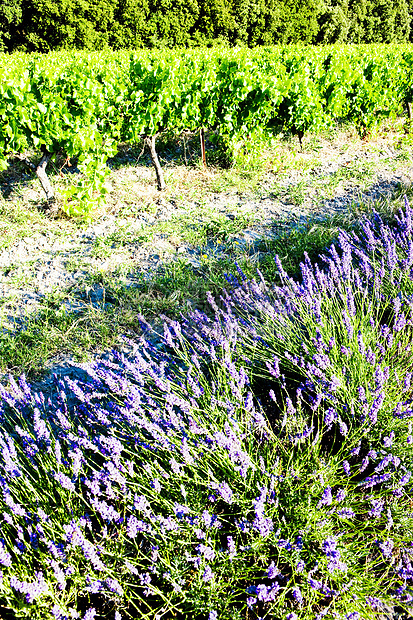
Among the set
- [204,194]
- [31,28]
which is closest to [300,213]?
[204,194]

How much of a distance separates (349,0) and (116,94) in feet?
70.8

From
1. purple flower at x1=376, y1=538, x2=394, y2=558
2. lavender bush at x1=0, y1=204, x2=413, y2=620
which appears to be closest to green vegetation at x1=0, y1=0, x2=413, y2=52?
lavender bush at x1=0, y1=204, x2=413, y2=620

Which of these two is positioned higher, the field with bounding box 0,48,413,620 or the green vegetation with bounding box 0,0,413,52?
the green vegetation with bounding box 0,0,413,52

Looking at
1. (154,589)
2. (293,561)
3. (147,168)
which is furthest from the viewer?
(147,168)

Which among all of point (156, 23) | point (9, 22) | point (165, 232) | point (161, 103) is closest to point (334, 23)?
point (156, 23)

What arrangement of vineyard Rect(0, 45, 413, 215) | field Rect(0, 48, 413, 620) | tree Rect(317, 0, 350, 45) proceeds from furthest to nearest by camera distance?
tree Rect(317, 0, 350, 45) < vineyard Rect(0, 45, 413, 215) < field Rect(0, 48, 413, 620)

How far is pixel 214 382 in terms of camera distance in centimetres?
211

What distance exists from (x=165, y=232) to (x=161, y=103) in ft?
5.94

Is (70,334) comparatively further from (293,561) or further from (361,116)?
(361,116)

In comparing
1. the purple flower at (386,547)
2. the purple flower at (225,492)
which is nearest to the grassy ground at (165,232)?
the purple flower at (225,492)

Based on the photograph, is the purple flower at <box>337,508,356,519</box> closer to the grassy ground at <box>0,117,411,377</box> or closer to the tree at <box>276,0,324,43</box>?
the grassy ground at <box>0,117,411,377</box>

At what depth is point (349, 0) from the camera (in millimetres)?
20359

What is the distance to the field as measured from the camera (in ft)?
4.70

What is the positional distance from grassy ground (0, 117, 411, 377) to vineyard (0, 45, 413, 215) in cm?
A: 38
